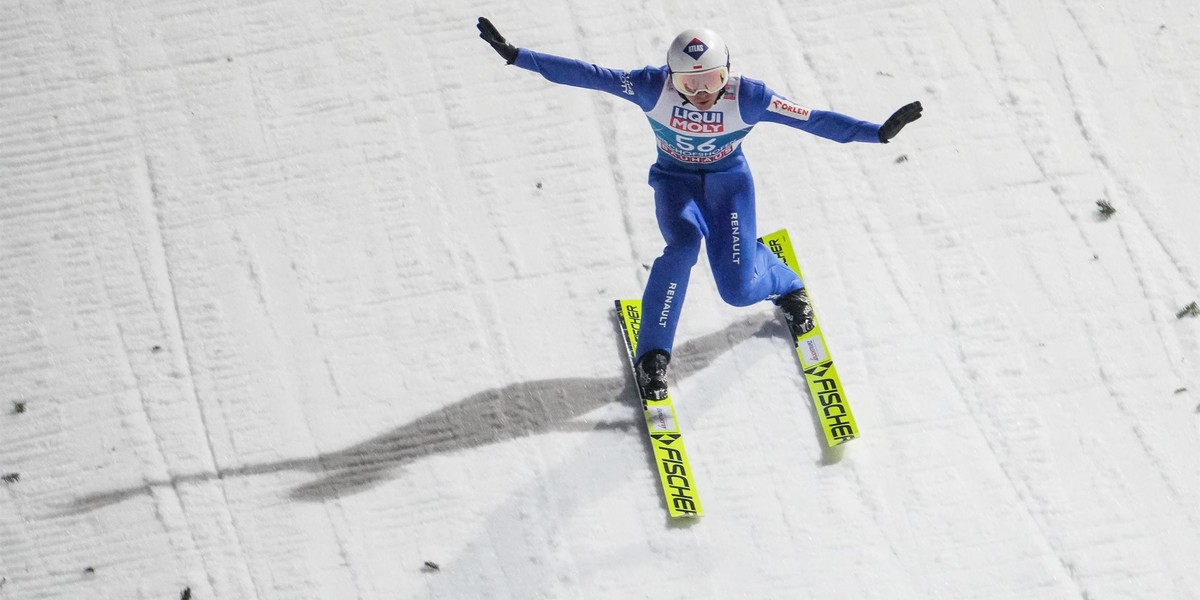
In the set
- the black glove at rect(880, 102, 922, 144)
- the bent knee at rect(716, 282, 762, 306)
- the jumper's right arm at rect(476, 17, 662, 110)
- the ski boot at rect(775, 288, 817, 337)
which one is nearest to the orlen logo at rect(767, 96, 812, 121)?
the black glove at rect(880, 102, 922, 144)

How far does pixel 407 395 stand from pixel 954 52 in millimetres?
2997

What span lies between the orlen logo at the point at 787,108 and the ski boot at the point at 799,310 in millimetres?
890

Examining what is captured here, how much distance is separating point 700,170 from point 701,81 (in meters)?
0.45

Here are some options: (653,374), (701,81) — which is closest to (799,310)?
(653,374)

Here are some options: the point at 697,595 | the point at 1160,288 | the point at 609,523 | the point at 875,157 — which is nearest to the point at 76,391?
the point at 609,523

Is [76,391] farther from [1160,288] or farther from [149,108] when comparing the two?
[1160,288]

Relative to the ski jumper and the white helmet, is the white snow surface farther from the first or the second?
the white helmet

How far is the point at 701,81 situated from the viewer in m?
3.81

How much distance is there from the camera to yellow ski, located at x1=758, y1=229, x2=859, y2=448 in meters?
4.44

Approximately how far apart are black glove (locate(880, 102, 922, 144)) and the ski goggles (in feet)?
1.81

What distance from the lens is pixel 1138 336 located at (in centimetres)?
470

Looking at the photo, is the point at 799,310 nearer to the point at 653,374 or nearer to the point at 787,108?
the point at 653,374

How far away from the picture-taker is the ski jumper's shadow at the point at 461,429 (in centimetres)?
446

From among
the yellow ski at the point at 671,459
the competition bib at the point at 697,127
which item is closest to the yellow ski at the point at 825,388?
the yellow ski at the point at 671,459
